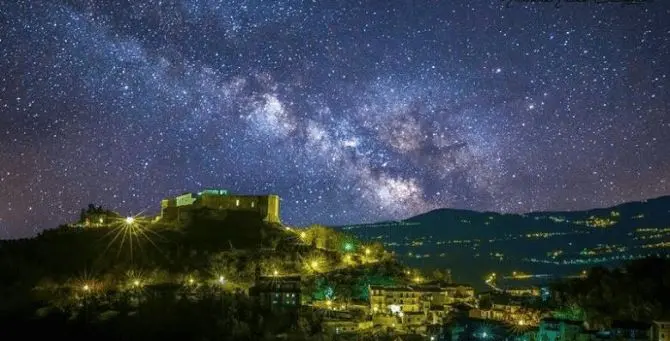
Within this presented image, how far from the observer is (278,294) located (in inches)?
1672

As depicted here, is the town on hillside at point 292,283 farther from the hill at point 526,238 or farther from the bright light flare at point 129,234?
the hill at point 526,238

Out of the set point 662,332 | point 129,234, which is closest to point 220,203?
point 129,234

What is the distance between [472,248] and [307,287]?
77.7m

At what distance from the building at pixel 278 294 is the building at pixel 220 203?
14.6m

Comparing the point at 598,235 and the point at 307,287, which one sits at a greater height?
the point at 598,235

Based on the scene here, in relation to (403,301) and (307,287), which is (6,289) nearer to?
(307,287)

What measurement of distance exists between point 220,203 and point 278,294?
18.0 metres

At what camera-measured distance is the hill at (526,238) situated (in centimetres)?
9844

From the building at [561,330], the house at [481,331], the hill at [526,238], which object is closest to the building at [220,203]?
the house at [481,331]

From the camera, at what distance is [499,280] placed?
291 ft

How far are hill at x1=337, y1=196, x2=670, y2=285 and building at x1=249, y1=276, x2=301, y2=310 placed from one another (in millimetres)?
48232

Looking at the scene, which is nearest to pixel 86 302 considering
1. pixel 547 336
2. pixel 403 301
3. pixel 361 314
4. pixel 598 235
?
pixel 361 314

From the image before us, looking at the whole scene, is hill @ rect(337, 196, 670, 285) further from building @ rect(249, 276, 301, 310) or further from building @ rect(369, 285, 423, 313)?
building @ rect(249, 276, 301, 310)

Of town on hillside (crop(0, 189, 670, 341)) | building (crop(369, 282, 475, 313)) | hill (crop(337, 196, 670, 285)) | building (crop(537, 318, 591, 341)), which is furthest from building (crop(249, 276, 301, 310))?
hill (crop(337, 196, 670, 285))
